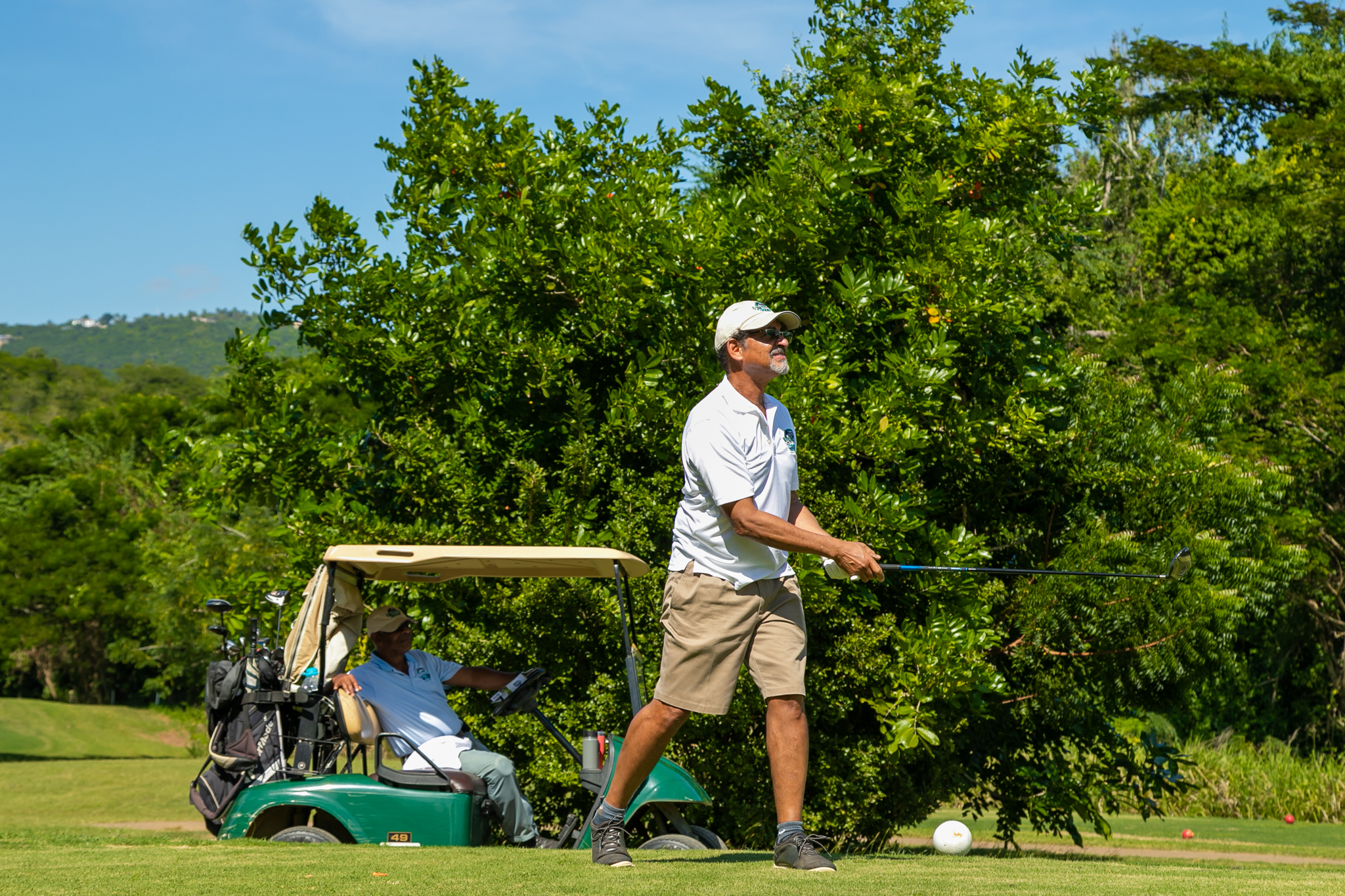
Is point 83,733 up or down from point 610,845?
down

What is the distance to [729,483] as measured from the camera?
15.8 ft

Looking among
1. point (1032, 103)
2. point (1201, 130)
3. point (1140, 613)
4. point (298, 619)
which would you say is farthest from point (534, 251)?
point (1201, 130)

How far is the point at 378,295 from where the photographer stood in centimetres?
974

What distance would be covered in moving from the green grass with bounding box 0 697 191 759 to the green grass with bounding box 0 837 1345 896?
114 feet

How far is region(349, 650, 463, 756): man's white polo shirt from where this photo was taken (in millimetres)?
7492

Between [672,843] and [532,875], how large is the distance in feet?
7.76

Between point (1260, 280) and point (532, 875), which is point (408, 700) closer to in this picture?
point (532, 875)

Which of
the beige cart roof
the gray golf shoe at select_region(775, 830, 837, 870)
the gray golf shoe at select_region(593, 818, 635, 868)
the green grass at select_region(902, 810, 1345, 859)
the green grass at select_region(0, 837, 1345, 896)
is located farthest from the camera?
the green grass at select_region(902, 810, 1345, 859)

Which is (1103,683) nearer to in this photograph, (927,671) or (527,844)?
(927,671)

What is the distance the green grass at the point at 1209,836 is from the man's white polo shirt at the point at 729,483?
986cm

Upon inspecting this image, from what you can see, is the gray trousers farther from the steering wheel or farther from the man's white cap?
the man's white cap

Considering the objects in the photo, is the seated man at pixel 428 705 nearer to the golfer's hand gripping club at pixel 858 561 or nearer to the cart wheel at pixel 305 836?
the cart wheel at pixel 305 836

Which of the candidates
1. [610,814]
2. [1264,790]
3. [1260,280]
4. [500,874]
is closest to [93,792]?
[1264,790]

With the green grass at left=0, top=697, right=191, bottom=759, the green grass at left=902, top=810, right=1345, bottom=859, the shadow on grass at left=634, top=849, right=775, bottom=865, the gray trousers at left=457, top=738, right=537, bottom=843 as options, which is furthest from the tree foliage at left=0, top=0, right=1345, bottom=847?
the green grass at left=0, top=697, right=191, bottom=759
